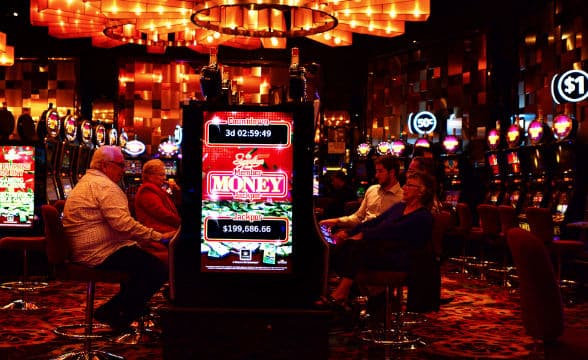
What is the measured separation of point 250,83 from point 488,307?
9.91 metres

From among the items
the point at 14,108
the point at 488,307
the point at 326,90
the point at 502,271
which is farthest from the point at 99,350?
the point at 326,90

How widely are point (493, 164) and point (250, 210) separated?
8.06m

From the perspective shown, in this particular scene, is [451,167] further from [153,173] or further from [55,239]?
[55,239]

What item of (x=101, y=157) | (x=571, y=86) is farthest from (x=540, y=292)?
(x=571, y=86)

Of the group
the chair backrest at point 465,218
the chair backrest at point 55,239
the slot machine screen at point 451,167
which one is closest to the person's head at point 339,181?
the chair backrest at point 465,218

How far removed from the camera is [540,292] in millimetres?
2564

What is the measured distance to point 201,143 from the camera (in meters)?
3.15

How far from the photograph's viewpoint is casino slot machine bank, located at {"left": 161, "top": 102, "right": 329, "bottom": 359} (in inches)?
124

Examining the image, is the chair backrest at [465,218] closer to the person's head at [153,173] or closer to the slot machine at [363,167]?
the person's head at [153,173]

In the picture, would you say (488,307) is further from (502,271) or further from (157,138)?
(157,138)

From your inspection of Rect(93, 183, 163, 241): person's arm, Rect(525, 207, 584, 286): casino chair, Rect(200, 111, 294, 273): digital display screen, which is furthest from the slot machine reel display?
Rect(525, 207, 584, 286): casino chair

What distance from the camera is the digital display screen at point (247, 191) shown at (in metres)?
3.14

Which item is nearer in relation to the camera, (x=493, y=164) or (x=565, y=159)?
(x=565, y=159)

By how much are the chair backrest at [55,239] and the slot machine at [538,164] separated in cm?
629
